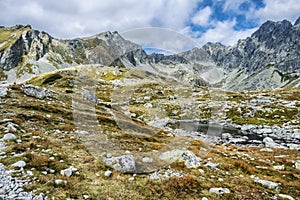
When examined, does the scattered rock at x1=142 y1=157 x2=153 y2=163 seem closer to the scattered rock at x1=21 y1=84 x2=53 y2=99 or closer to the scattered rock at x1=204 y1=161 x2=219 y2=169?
the scattered rock at x1=204 y1=161 x2=219 y2=169

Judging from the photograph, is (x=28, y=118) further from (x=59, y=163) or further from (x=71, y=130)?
(x=59, y=163)

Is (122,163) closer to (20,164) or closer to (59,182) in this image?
(59,182)

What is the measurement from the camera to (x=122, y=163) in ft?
48.7

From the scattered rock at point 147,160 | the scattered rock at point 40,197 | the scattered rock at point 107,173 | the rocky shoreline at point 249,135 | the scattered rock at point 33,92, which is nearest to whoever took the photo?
the scattered rock at point 40,197

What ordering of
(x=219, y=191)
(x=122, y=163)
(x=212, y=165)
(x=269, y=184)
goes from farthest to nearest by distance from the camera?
(x=212, y=165) < (x=269, y=184) < (x=122, y=163) < (x=219, y=191)

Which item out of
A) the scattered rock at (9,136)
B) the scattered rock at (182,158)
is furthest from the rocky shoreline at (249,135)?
the scattered rock at (9,136)

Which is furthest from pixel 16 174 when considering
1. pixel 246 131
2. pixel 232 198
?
pixel 246 131

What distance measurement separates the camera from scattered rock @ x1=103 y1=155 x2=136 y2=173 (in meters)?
14.6

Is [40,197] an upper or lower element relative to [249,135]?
upper

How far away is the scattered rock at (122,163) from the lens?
14.6m

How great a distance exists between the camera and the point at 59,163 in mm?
A: 13812

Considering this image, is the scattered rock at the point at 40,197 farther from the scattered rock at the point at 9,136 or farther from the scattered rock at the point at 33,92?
the scattered rock at the point at 33,92

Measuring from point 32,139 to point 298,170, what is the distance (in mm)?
21936

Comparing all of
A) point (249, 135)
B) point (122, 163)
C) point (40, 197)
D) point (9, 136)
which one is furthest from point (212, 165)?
point (249, 135)
